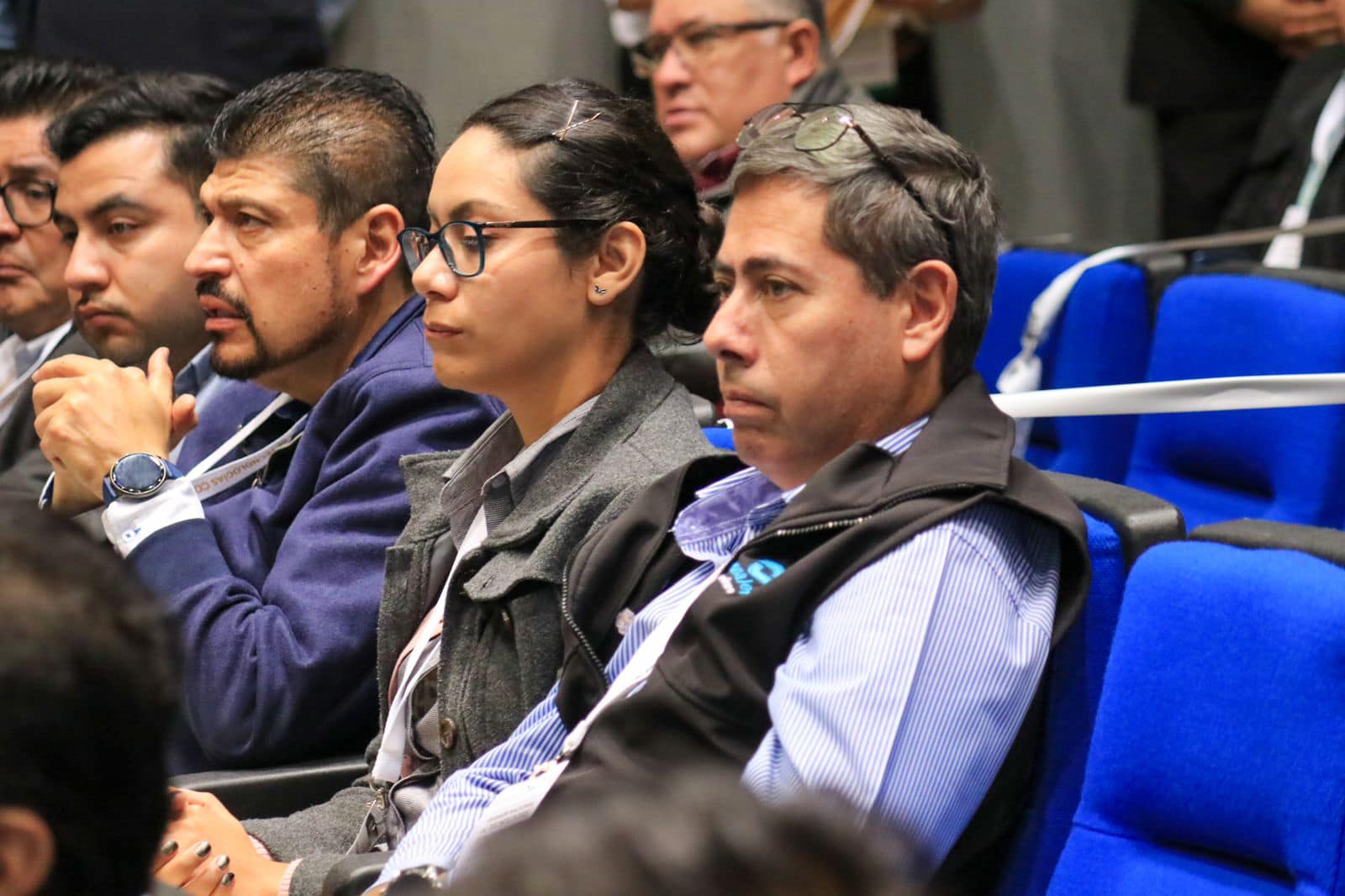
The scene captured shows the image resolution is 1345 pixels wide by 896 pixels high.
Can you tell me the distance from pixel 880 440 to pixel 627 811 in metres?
0.97

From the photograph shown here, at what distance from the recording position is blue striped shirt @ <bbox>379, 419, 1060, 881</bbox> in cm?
125

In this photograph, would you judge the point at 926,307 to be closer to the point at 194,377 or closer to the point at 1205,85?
the point at 194,377

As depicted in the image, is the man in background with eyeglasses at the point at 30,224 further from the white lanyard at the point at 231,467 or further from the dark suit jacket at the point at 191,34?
the white lanyard at the point at 231,467

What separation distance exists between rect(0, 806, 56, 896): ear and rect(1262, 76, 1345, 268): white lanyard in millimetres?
2809

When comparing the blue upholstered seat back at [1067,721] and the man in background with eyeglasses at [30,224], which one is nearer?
the blue upholstered seat back at [1067,721]

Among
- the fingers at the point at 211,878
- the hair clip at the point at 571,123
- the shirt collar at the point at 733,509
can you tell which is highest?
the hair clip at the point at 571,123

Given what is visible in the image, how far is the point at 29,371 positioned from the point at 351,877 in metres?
1.92

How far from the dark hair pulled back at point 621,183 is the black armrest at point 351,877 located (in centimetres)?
69

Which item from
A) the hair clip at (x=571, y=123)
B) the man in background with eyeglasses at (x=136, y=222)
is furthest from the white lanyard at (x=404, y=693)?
the man in background with eyeglasses at (x=136, y=222)

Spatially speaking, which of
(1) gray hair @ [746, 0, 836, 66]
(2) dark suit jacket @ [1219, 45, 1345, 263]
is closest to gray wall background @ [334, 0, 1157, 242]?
(2) dark suit jacket @ [1219, 45, 1345, 263]

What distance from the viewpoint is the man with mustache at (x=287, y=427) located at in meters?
1.99

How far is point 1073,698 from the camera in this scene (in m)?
1.37

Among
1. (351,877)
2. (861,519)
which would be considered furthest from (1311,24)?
(351,877)

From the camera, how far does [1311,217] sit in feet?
10.6
